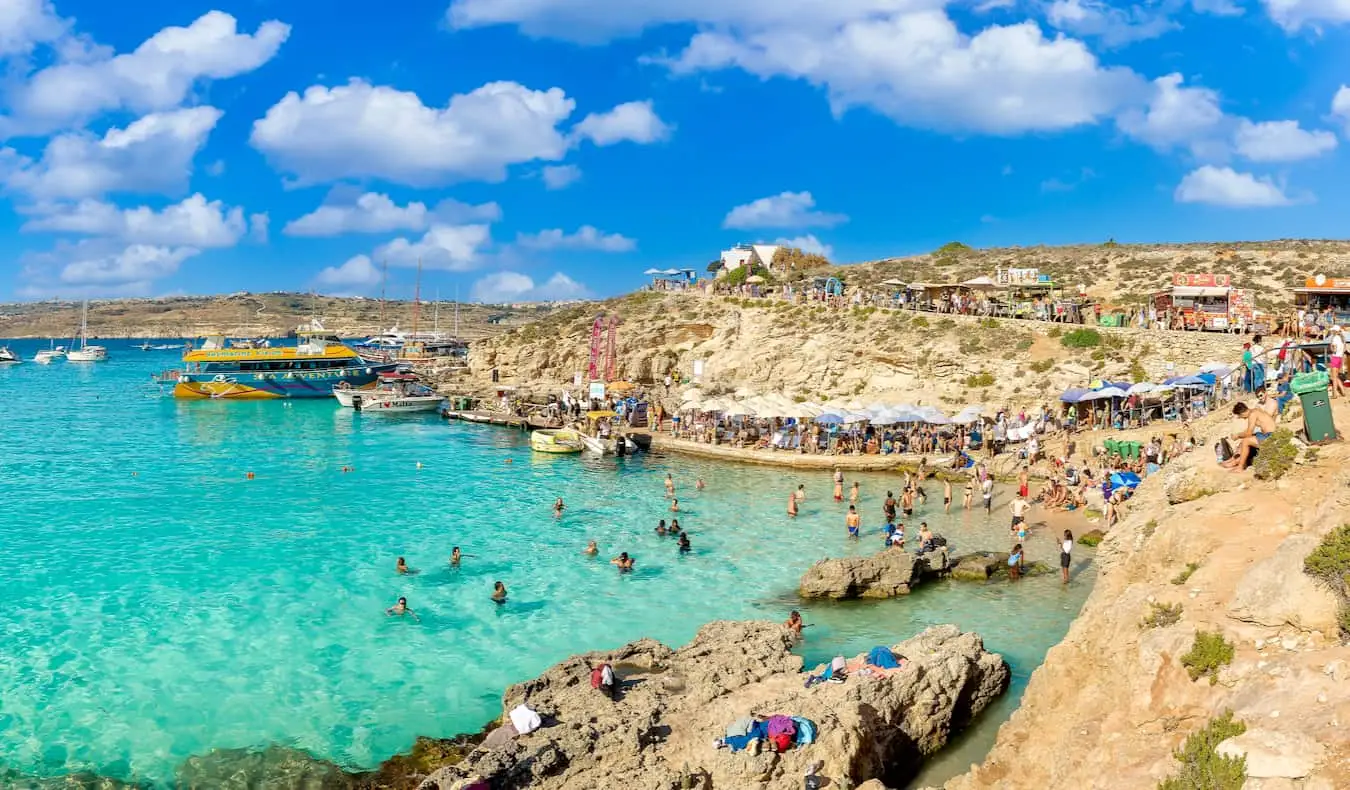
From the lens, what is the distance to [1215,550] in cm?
959

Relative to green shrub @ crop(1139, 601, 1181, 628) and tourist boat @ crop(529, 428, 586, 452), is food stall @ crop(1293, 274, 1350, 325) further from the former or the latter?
tourist boat @ crop(529, 428, 586, 452)

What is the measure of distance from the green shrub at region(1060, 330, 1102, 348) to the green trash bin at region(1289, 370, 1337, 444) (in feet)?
90.2

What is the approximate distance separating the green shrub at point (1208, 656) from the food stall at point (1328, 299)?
2890 centimetres

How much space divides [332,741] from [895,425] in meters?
27.3

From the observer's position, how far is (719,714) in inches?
461

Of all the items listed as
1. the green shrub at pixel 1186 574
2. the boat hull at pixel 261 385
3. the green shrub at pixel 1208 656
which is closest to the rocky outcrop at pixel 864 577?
the green shrub at pixel 1186 574

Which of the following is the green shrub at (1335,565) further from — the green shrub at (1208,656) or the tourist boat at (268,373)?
the tourist boat at (268,373)

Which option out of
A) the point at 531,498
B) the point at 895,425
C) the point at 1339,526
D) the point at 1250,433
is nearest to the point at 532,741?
the point at 1339,526

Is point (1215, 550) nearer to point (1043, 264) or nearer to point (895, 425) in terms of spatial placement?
point (895, 425)

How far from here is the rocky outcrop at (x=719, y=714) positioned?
10273 mm

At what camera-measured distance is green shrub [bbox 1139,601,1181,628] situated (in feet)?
27.6

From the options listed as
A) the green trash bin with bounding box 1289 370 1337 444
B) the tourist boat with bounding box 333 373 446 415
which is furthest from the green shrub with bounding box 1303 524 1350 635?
the tourist boat with bounding box 333 373 446 415

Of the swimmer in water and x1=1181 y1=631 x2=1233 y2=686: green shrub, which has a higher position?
x1=1181 y1=631 x2=1233 y2=686: green shrub

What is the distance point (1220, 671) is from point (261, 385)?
65.6 meters
